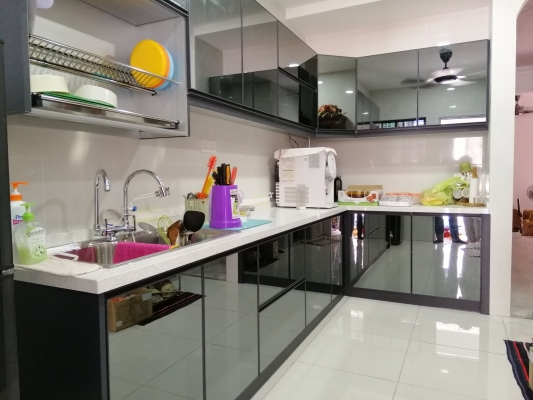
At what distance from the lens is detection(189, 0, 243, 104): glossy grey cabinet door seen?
1896mm

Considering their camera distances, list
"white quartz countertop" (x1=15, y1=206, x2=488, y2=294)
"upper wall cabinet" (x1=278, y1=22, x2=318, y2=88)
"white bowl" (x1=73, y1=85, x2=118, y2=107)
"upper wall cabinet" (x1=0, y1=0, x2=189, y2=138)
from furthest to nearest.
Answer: "upper wall cabinet" (x1=278, y1=22, x2=318, y2=88), "white bowl" (x1=73, y1=85, x2=118, y2=107), "upper wall cabinet" (x1=0, y1=0, x2=189, y2=138), "white quartz countertop" (x1=15, y1=206, x2=488, y2=294)

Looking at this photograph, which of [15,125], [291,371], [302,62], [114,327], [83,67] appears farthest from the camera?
[302,62]

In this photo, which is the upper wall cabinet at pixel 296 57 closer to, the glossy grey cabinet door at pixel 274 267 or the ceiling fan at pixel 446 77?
the ceiling fan at pixel 446 77

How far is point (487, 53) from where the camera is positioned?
3.02 m

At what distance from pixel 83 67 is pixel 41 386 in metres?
1.19

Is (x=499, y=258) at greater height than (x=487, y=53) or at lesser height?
lesser

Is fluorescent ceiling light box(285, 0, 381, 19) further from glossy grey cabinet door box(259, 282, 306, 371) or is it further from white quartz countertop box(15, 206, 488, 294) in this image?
glossy grey cabinet door box(259, 282, 306, 371)

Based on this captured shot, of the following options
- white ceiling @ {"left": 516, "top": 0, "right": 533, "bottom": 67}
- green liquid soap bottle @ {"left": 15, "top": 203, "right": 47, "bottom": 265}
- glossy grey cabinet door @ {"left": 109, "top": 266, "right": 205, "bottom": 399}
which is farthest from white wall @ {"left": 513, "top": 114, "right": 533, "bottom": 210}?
green liquid soap bottle @ {"left": 15, "top": 203, "right": 47, "bottom": 265}

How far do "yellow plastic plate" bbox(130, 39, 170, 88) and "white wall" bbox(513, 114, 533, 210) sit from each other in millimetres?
6471

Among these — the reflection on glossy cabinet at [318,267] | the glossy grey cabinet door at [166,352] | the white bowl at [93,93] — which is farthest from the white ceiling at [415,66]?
the glossy grey cabinet door at [166,352]

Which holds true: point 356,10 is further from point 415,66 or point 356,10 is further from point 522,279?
point 522,279

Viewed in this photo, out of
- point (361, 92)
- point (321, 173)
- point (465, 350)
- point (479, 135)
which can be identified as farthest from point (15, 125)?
point (479, 135)

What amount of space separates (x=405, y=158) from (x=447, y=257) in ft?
3.36

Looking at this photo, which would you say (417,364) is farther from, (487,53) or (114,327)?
(487,53)
